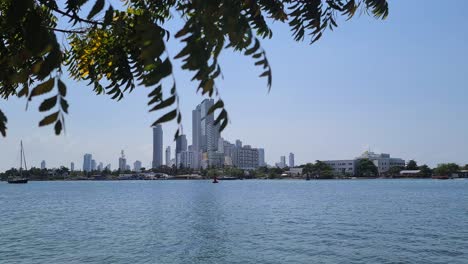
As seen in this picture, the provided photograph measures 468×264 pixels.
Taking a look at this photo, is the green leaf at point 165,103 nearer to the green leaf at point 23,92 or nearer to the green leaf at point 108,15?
the green leaf at point 23,92

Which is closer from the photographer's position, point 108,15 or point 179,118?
point 179,118

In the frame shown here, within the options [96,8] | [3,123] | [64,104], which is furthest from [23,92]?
[96,8]

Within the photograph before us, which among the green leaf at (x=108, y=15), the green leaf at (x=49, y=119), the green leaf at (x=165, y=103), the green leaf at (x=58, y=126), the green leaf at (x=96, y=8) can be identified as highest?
the green leaf at (x=108, y=15)

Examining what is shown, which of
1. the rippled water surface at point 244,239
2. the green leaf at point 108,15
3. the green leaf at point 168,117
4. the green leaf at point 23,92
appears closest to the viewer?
the green leaf at point 168,117

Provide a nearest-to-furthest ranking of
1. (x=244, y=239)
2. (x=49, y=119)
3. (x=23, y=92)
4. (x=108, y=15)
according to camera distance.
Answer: (x=49, y=119) < (x=23, y=92) < (x=108, y=15) < (x=244, y=239)

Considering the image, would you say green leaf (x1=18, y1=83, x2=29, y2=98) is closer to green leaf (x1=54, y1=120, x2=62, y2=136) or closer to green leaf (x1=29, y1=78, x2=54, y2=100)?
green leaf (x1=29, y1=78, x2=54, y2=100)

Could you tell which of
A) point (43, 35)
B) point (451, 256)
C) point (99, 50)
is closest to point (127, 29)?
point (99, 50)

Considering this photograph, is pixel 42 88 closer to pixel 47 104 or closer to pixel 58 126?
pixel 47 104

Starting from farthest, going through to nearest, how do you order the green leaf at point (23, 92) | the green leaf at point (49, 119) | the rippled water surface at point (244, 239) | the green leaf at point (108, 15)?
the rippled water surface at point (244, 239) < the green leaf at point (108, 15) < the green leaf at point (23, 92) < the green leaf at point (49, 119)

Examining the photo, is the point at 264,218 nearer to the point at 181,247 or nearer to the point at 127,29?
the point at 181,247

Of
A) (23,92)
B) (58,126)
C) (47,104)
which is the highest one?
(23,92)

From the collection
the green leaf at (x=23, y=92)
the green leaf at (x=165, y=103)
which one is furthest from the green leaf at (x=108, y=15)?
the green leaf at (x=165, y=103)

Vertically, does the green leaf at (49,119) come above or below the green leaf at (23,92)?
below

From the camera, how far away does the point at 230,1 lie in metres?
2.39
